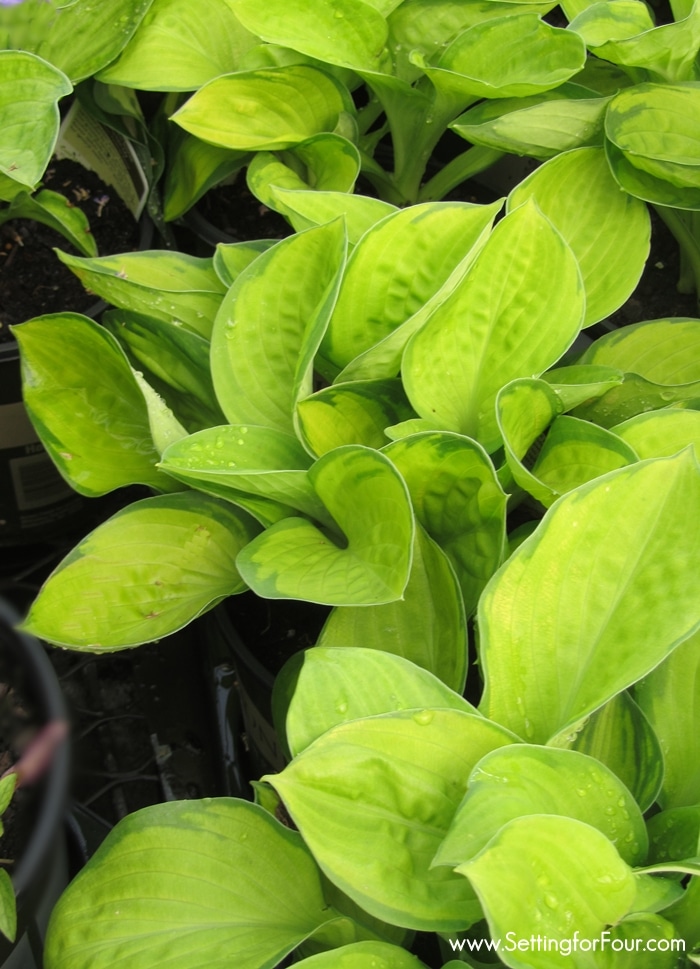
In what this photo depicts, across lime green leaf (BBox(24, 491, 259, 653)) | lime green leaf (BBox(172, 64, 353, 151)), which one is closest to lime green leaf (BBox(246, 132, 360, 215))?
lime green leaf (BBox(172, 64, 353, 151))

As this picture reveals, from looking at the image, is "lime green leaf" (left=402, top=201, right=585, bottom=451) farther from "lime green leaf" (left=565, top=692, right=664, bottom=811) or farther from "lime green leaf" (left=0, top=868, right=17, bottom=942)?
"lime green leaf" (left=0, top=868, right=17, bottom=942)

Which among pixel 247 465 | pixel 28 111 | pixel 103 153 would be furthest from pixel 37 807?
pixel 103 153

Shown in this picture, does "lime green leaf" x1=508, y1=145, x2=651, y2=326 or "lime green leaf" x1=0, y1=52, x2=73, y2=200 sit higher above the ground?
"lime green leaf" x1=0, y1=52, x2=73, y2=200

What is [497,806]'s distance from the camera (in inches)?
16.2

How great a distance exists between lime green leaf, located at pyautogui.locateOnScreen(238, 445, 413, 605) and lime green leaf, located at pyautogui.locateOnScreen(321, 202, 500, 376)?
0.41 ft

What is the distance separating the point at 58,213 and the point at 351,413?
1.26ft

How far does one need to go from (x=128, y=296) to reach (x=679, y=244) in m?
0.56

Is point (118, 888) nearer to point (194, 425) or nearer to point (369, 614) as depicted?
point (369, 614)

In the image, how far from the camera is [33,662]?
42 cm

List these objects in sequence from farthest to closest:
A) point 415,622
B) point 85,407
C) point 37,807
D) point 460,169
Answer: point 460,169, point 85,407, point 415,622, point 37,807

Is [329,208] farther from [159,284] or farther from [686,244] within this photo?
[686,244]

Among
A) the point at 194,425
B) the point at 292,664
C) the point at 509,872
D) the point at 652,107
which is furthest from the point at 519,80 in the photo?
the point at 509,872

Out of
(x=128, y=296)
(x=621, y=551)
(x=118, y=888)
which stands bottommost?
(x=118, y=888)

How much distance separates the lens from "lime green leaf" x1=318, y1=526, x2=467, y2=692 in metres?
0.55
